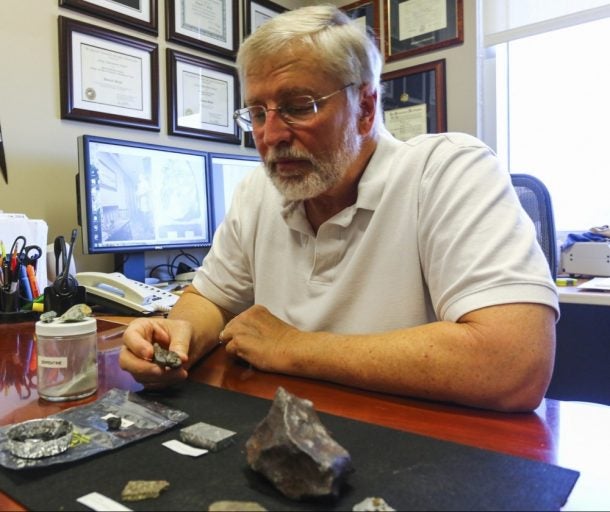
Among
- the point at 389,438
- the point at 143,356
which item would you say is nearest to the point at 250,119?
the point at 143,356

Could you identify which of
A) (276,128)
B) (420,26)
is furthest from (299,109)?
(420,26)

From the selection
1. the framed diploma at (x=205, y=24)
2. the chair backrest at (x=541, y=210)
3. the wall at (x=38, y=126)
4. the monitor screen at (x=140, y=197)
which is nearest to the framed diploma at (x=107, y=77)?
the wall at (x=38, y=126)

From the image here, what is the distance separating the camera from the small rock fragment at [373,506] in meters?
0.38

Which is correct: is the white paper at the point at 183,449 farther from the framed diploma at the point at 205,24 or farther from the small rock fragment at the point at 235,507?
the framed diploma at the point at 205,24

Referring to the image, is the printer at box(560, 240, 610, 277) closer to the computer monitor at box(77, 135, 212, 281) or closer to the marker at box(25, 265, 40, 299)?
the computer monitor at box(77, 135, 212, 281)

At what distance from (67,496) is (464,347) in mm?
489

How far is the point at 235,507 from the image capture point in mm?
380

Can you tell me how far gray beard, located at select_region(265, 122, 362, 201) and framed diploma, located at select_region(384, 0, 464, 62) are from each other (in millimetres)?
1713

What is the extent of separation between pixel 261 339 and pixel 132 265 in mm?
1091

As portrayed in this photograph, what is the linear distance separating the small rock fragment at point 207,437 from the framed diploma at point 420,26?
7.72ft

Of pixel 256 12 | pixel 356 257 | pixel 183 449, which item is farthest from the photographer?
pixel 256 12

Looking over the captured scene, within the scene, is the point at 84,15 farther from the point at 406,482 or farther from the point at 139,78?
the point at 406,482

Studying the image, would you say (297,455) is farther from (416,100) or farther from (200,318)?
(416,100)

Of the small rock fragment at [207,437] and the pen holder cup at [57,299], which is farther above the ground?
the pen holder cup at [57,299]
